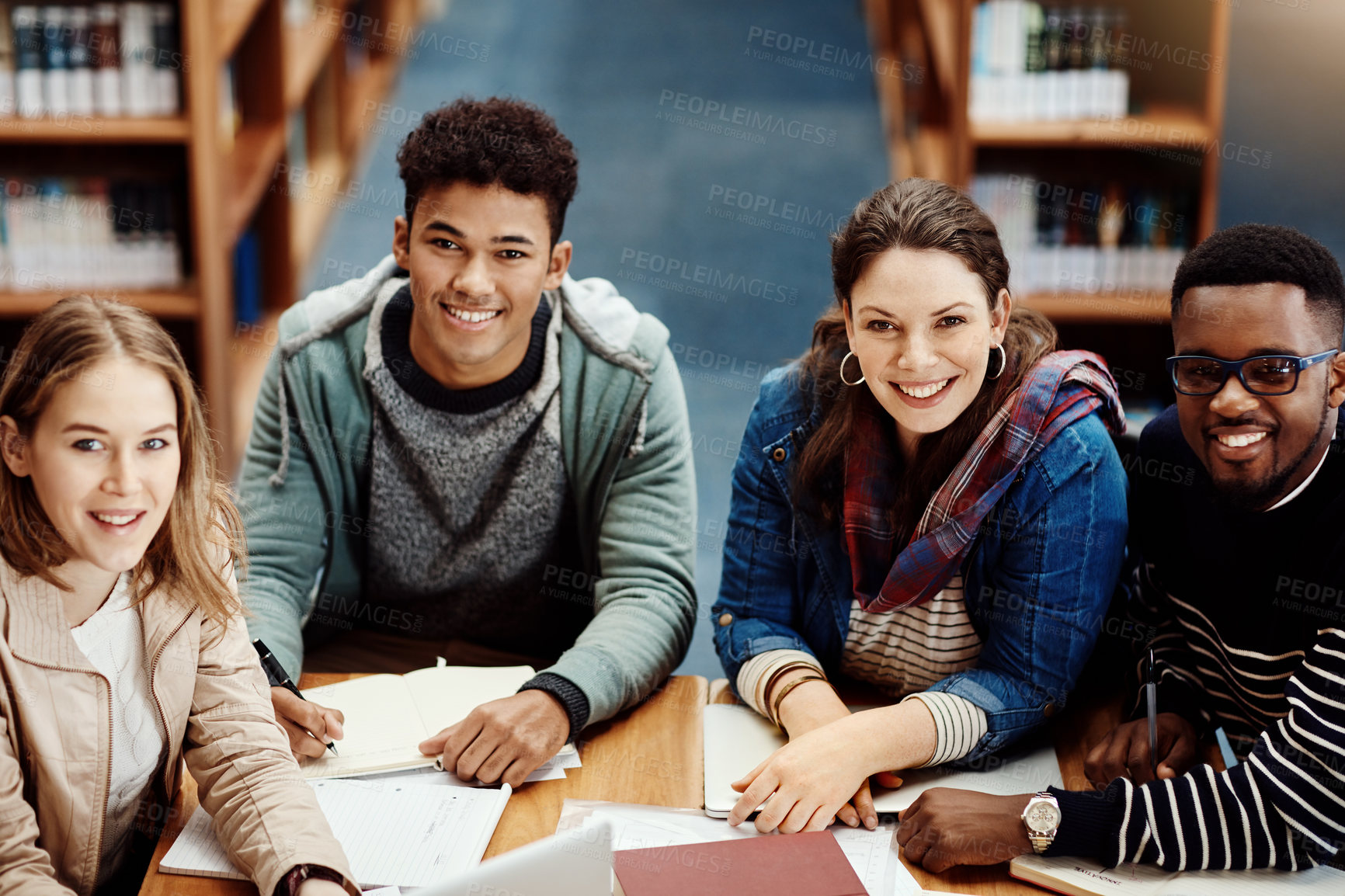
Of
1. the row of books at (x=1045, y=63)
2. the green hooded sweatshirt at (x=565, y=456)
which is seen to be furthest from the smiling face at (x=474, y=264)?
the row of books at (x=1045, y=63)

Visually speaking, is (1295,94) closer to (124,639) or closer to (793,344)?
(793,344)

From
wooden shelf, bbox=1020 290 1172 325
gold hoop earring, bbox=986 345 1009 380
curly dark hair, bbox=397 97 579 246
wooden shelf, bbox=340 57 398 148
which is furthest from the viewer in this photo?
wooden shelf, bbox=340 57 398 148

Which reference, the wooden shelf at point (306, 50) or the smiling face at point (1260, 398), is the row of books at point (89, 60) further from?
the smiling face at point (1260, 398)

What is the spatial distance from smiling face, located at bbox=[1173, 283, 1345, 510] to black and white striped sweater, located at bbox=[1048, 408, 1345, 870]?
4 centimetres

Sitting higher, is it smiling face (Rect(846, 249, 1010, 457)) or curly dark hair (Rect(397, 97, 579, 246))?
curly dark hair (Rect(397, 97, 579, 246))

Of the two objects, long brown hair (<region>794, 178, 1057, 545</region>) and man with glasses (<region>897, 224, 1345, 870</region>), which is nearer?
man with glasses (<region>897, 224, 1345, 870</region>)

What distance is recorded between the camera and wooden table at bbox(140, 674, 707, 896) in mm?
1345

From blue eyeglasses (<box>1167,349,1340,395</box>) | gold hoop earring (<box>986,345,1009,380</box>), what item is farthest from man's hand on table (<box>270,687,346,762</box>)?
blue eyeglasses (<box>1167,349,1340,395</box>)

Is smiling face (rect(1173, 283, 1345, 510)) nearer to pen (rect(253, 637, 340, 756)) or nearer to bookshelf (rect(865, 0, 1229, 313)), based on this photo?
pen (rect(253, 637, 340, 756))

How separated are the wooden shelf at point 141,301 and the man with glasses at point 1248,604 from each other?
2577mm

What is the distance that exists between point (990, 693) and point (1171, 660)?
0.88 feet

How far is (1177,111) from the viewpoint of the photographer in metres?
3.39

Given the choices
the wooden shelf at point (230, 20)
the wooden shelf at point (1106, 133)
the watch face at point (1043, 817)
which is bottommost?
the watch face at point (1043, 817)

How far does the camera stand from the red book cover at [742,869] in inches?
49.8
